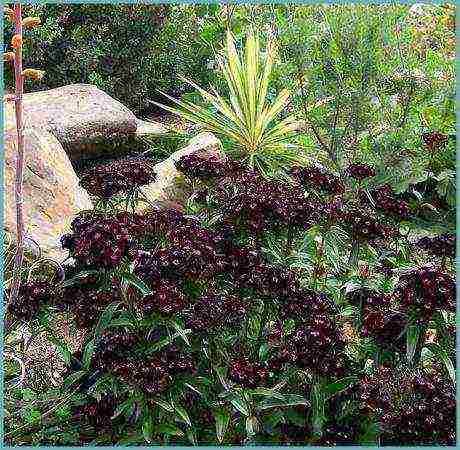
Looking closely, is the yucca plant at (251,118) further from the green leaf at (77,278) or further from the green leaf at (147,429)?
the green leaf at (147,429)

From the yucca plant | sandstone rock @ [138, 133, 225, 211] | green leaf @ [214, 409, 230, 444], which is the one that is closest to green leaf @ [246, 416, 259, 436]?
green leaf @ [214, 409, 230, 444]

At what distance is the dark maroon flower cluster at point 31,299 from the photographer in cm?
312

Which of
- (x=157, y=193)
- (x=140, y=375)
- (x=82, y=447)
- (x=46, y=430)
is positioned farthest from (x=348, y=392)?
(x=157, y=193)

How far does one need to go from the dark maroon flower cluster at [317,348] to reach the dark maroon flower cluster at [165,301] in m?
0.46

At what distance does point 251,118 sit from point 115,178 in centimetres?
341

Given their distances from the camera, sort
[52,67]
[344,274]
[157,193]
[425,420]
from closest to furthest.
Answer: [425,420], [344,274], [157,193], [52,67]

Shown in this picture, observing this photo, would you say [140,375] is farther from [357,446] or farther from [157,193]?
[157,193]

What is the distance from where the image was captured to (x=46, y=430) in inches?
137

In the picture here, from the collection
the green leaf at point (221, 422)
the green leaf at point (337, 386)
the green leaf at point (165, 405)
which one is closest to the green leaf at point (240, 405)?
the green leaf at point (221, 422)

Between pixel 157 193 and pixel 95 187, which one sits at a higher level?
pixel 95 187

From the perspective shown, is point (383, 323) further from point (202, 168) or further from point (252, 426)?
point (202, 168)

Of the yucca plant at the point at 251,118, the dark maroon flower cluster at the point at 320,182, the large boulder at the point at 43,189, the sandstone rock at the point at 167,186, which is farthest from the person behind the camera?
the yucca plant at the point at 251,118

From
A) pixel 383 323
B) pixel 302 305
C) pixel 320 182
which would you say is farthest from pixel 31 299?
pixel 320 182

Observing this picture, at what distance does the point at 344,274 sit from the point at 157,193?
266 centimetres
